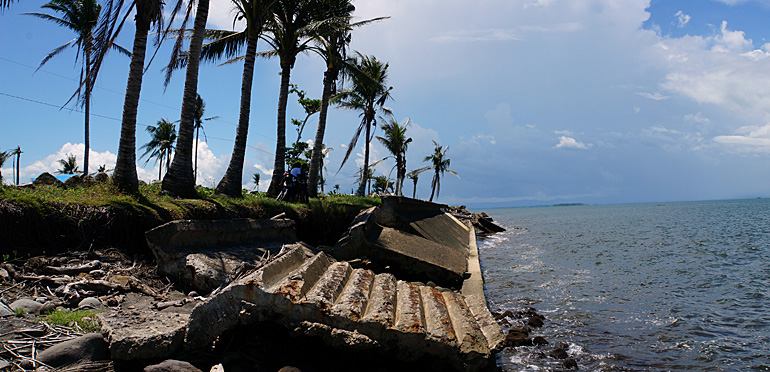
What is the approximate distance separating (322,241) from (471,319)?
8222mm

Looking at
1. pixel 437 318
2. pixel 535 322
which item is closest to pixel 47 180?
pixel 437 318

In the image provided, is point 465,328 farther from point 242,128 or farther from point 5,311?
point 242,128

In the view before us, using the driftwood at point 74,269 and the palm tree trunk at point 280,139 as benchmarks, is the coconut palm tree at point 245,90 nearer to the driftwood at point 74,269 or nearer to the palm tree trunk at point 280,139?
the palm tree trunk at point 280,139

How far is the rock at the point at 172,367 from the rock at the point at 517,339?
13.4ft

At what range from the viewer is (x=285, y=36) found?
15.2m

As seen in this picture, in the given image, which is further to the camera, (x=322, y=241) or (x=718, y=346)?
(x=322, y=241)

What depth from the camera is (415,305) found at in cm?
423

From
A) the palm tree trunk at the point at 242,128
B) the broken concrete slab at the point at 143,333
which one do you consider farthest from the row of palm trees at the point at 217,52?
the broken concrete slab at the point at 143,333

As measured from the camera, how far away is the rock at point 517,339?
5.77 m

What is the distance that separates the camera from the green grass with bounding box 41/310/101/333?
140 inches

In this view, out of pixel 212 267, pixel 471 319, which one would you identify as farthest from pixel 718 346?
pixel 212 267

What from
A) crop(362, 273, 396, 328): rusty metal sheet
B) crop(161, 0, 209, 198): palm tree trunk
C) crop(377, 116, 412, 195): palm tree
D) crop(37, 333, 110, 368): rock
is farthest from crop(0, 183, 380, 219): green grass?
crop(377, 116, 412, 195): palm tree

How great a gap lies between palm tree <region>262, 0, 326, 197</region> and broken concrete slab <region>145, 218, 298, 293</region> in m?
8.91

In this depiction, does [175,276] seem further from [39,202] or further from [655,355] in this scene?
[655,355]
